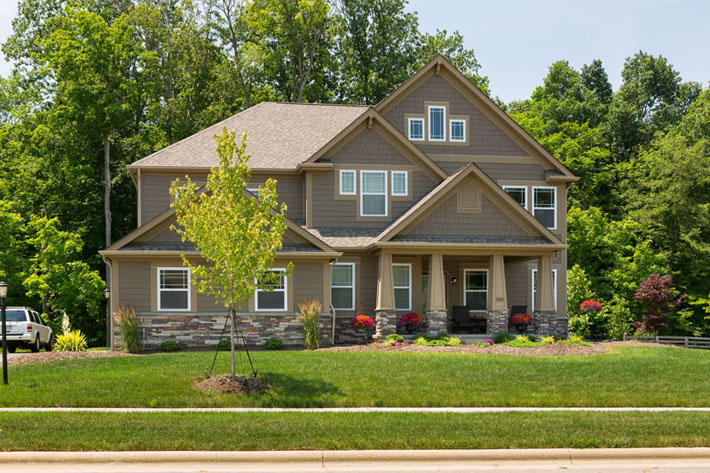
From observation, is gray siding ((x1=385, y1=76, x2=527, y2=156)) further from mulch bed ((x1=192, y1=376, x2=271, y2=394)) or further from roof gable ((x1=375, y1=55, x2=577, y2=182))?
mulch bed ((x1=192, y1=376, x2=271, y2=394))

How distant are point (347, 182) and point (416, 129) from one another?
4082 millimetres

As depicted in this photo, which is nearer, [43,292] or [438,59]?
[438,59]

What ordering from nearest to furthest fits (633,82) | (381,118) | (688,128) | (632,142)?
(381,118)
(688,128)
(632,142)
(633,82)

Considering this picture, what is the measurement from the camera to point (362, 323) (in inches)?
999

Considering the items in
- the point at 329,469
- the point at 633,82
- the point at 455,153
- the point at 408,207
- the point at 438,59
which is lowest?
the point at 329,469

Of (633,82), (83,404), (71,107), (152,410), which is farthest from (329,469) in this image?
(633,82)

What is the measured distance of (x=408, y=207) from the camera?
27.7 m

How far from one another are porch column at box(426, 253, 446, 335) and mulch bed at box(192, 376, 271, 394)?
1014cm

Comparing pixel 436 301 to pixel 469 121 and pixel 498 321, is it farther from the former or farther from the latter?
pixel 469 121

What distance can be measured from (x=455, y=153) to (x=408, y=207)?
11.4 feet

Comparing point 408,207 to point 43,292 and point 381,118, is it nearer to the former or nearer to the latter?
point 381,118

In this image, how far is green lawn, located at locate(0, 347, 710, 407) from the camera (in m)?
14.5

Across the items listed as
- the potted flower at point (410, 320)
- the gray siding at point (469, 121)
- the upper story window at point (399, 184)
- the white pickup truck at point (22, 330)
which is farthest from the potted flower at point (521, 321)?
the white pickup truck at point (22, 330)

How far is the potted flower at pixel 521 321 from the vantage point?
86.4 feet
